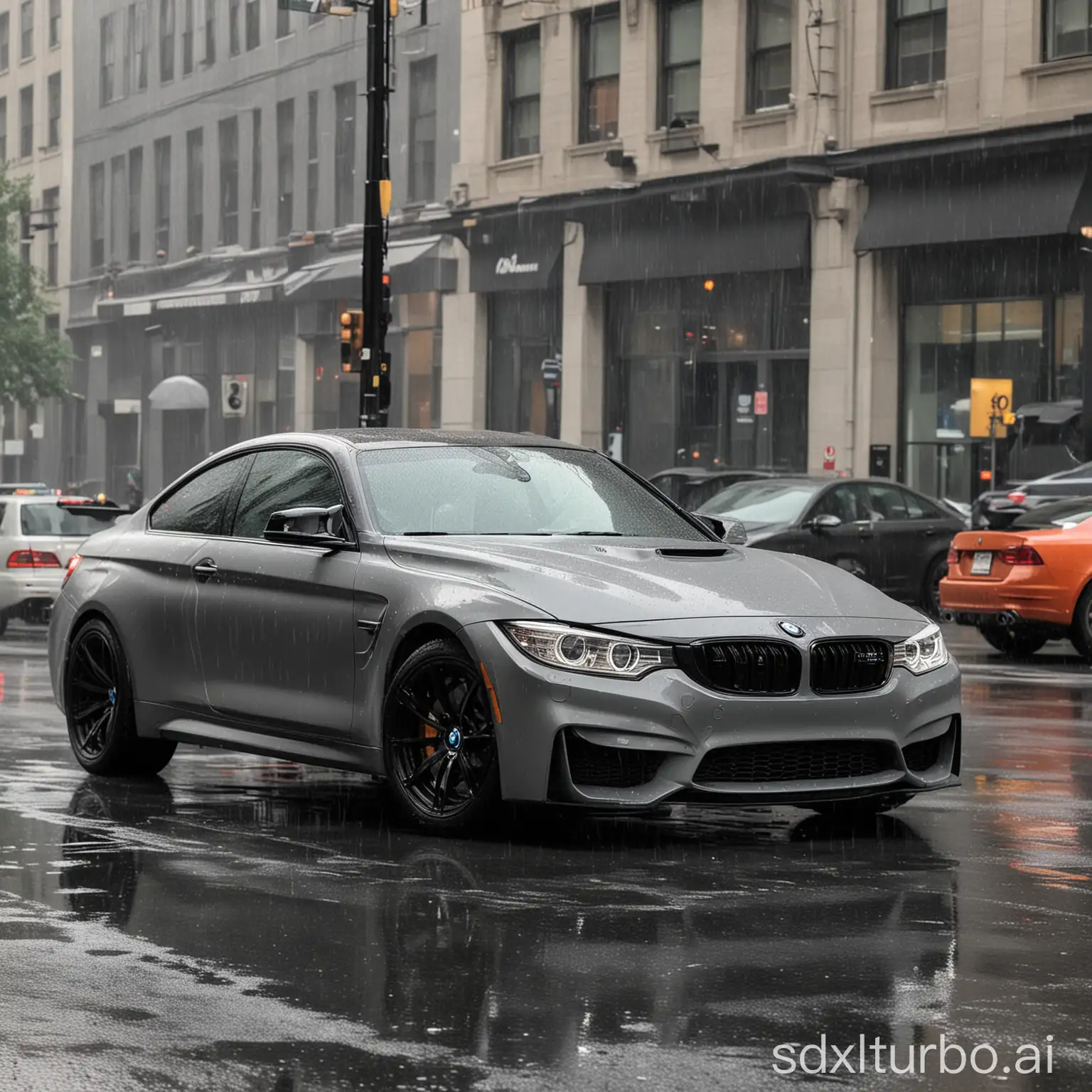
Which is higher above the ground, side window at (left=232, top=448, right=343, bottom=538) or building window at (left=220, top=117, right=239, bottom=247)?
building window at (left=220, top=117, right=239, bottom=247)

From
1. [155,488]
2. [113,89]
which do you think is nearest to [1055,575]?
[155,488]

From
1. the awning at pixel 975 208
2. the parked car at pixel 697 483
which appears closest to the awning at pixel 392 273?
the awning at pixel 975 208

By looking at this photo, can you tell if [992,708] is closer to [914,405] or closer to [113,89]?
[914,405]

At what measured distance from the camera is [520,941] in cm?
648

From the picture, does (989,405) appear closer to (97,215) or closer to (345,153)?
(345,153)

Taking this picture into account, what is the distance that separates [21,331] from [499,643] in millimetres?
50035

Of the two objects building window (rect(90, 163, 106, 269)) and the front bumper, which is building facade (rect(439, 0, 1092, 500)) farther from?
the front bumper

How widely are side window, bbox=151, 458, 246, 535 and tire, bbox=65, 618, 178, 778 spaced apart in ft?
1.89

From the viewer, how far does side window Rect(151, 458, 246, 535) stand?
10086 mm

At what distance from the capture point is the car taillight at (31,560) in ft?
77.7

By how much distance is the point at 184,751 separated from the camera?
1162 centimetres

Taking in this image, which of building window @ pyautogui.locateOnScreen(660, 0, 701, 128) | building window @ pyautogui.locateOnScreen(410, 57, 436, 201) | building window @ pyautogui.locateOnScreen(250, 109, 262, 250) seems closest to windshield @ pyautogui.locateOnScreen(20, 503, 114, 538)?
building window @ pyautogui.locateOnScreen(660, 0, 701, 128)

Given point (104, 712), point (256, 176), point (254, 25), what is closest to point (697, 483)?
point (104, 712)

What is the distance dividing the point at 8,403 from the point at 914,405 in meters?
36.3
